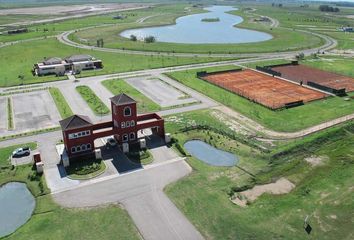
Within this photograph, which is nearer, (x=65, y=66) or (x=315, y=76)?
(x=315, y=76)

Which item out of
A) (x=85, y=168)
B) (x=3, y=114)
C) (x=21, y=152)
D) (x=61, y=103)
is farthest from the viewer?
(x=61, y=103)

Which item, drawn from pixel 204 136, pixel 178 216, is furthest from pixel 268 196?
pixel 204 136

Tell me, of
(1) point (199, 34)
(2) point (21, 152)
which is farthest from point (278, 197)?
(1) point (199, 34)

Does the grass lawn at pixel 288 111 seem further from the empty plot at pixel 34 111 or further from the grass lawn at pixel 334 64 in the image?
the empty plot at pixel 34 111

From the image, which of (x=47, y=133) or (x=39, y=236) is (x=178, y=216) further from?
(x=47, y=133)

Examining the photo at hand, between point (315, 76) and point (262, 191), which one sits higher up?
point (315, 76)

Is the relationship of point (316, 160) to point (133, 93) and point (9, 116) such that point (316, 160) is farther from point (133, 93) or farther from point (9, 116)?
point (9, 116)

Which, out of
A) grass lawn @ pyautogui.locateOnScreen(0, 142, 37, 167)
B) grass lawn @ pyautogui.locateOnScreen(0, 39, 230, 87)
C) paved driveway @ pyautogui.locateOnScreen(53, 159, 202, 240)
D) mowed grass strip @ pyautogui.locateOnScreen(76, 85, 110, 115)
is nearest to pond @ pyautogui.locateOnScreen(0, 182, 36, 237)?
paved driveway @ pyautogui.locateOnScreen(53, 159, 202, 240)
